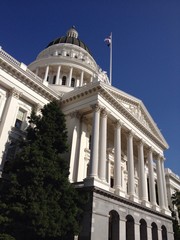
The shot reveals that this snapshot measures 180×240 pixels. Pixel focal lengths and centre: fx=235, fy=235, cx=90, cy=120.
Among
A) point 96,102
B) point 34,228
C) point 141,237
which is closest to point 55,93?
point 96,102

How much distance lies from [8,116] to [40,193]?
8690 mm

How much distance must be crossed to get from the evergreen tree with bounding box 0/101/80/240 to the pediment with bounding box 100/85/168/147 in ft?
31.6

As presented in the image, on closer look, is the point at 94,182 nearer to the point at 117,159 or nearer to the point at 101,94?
the point at 117,159

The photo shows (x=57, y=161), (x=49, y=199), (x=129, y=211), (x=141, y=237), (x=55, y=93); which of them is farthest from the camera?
(x=55, y=93)

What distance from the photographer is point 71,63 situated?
4153 cm

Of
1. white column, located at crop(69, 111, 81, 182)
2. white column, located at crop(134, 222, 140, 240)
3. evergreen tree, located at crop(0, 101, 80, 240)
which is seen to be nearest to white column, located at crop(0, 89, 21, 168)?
evergreen tree, located at crop(0, 101, 80, 240)

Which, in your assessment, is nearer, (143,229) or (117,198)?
(117,198)

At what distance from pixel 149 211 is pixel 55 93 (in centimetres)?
1624

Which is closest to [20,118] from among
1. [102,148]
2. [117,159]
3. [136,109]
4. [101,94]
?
[101,94]

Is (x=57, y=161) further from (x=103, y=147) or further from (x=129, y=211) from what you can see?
(x=129, y=211)

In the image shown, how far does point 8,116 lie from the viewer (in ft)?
69.3

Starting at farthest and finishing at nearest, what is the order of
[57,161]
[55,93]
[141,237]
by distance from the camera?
[55,93] → [141,237] → [57,161]

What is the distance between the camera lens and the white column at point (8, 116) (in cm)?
1997

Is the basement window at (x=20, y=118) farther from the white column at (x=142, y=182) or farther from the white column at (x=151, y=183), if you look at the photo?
the white column at (x=151, y=183)
